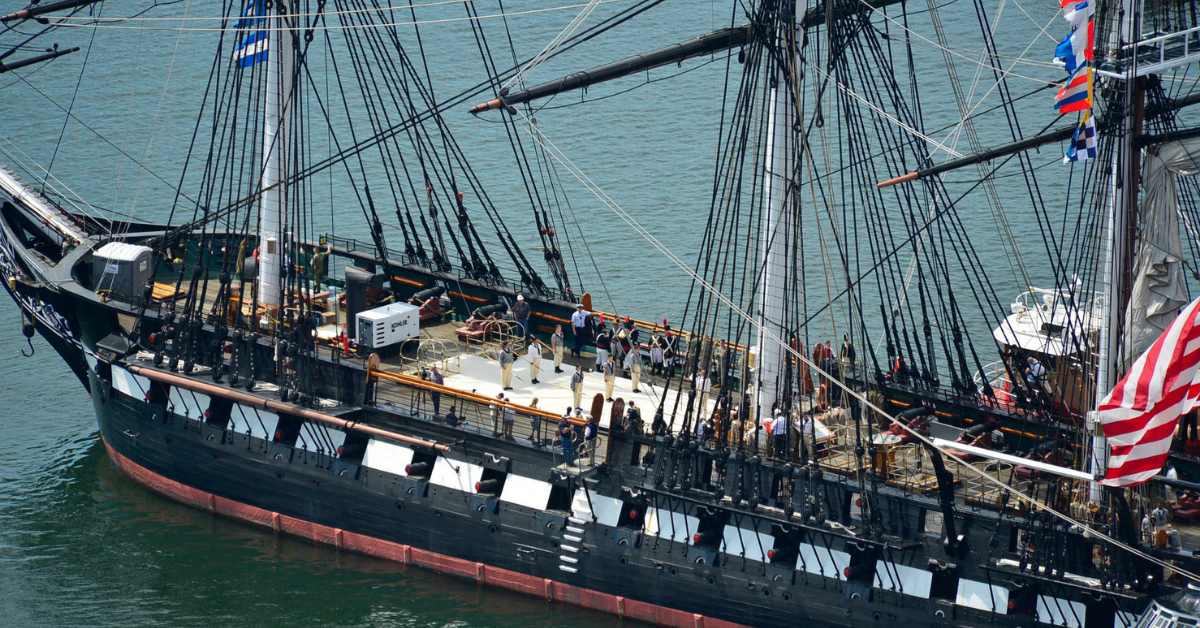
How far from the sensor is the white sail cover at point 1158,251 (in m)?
33.1

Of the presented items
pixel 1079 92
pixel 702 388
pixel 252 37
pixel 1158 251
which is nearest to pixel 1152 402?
pixel 1158 251

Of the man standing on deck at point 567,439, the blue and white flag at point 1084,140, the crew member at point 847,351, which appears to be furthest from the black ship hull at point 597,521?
the blue and white flag at point 1084,140

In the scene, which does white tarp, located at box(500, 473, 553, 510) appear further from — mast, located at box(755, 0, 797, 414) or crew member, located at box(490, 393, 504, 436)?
mast, located at box(755, 0, 797, 414)

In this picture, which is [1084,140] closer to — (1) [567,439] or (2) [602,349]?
(1) [567,439]

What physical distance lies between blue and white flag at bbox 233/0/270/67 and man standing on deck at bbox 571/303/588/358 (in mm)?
10695

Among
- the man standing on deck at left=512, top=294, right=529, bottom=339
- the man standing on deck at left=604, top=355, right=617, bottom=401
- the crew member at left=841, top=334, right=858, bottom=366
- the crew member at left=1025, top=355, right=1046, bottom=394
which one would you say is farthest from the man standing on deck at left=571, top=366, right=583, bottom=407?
the crew member at left=1025, top=355, right=1046, bottom=394

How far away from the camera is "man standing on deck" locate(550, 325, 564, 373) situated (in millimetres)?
42781

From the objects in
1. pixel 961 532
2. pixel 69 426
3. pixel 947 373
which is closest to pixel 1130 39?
pixel 961 532

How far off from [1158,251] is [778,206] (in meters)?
7.92

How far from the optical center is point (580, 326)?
43.5 meters

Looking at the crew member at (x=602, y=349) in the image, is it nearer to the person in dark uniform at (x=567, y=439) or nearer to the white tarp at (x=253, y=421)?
the person in dark uniform at (x=567, y=439)

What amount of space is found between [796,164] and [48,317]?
73.9ft

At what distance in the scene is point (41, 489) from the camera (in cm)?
4600

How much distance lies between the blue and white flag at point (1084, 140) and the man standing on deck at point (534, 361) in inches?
600
